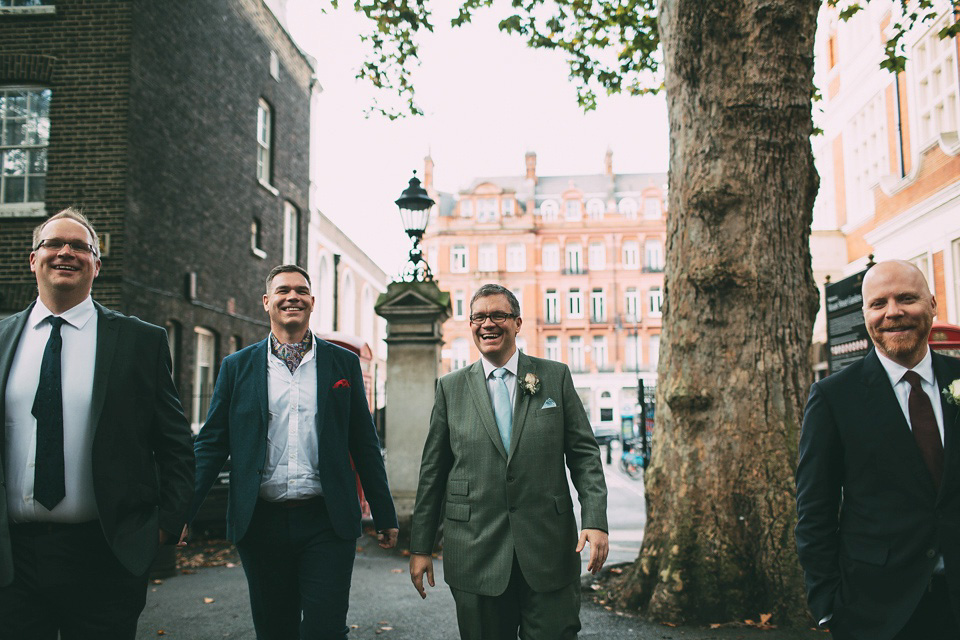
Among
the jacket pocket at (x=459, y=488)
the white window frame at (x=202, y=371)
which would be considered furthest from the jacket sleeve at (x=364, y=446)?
the white window frame at (x=202, y=371)

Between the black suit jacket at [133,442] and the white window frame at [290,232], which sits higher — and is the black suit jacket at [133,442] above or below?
below

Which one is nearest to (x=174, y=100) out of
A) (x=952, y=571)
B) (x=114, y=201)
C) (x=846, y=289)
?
(x=114, y=201)

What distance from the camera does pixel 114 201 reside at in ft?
46.6

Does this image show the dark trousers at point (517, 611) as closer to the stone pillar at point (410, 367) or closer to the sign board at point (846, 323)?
the stone pillar at point (410, 367)

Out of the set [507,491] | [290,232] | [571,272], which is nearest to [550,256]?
[571,272]

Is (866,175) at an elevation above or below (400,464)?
above

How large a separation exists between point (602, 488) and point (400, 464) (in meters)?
Answer: 6.89

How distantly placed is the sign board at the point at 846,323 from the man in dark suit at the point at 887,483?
7.61 m

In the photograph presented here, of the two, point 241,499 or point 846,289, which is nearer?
point 241,499

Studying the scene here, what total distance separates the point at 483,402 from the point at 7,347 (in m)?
2.06

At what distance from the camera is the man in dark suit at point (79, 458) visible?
3094 mm

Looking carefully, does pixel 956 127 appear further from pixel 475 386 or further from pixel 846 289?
pixel 475 386

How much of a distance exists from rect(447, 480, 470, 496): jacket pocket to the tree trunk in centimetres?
272

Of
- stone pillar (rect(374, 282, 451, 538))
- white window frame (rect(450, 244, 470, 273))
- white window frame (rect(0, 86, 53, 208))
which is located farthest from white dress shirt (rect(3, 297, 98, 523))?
white window frame (rect(450, 244, 470, 273))
